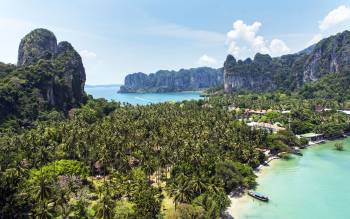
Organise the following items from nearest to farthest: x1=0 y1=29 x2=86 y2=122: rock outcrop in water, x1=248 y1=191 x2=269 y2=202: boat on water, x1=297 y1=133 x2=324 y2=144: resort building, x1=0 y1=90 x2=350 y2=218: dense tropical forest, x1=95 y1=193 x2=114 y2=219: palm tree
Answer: x1=95 y1=193 x2=114 y2=219: palm tree, x1=0 y1=90 x2=350 y2=218: dense tropical forest, x1=248 y1=191 x2=269 y2=202: boat on water, x1=297 y1=133 x2=324 y2=144: resort building, x1=0 y1=29 x2=86 y2=122: rock outcrop in water

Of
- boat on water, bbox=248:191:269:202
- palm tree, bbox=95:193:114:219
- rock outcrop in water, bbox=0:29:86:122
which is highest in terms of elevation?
rock outcrop in water, bbox=0:29:86:122

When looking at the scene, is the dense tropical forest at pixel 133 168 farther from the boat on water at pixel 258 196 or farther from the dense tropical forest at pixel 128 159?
the boat on water at pixel 258 196

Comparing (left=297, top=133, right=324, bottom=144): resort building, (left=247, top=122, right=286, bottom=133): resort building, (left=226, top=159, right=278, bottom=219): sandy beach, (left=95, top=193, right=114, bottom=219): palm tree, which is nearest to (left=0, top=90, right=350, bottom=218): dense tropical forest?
(left=95, top=193, right=114, bottom=219): palm tree

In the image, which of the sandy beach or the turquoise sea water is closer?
the sandy beach

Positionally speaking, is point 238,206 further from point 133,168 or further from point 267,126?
point 267,126

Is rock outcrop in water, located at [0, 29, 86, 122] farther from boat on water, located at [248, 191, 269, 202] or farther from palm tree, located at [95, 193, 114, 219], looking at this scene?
boat on water, located at [248, 191, 269, 202]

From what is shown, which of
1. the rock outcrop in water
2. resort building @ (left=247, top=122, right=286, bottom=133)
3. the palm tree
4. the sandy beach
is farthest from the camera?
resort building @ (left=247, top=122, right=286, bottom=133)
